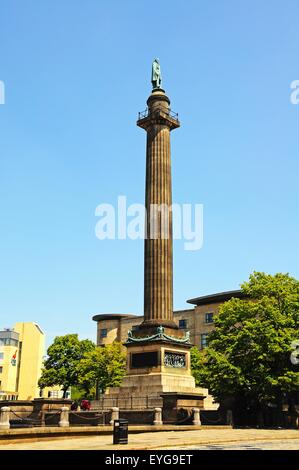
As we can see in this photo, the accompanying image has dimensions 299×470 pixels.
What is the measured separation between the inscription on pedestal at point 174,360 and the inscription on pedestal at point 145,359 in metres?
0.83

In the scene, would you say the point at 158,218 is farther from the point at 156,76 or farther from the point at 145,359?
the point at 156,76

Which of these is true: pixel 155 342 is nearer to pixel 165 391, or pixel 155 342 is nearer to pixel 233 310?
pixel 165 391

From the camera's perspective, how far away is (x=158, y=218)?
44188mm

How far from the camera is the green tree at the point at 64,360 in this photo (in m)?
76.2

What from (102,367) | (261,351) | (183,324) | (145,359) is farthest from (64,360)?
(261,351)

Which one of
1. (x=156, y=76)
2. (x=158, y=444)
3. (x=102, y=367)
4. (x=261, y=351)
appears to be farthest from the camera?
(x=102, y=367)

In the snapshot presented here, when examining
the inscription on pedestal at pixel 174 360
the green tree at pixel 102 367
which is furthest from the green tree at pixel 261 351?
the green tree at pixel 102 367

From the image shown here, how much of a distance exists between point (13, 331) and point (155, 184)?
295 feet

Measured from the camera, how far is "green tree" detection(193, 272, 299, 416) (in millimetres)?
38469

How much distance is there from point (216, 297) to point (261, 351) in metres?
43.2

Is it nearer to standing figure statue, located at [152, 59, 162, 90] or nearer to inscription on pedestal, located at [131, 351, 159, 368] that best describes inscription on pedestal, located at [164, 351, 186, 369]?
inscription on pedestal, located at [131, 351, 159, 368]

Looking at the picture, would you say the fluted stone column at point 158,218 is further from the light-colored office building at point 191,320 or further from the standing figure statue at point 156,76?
the light-colored office building at point 191,320

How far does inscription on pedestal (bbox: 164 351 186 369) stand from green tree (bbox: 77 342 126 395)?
3005cm
